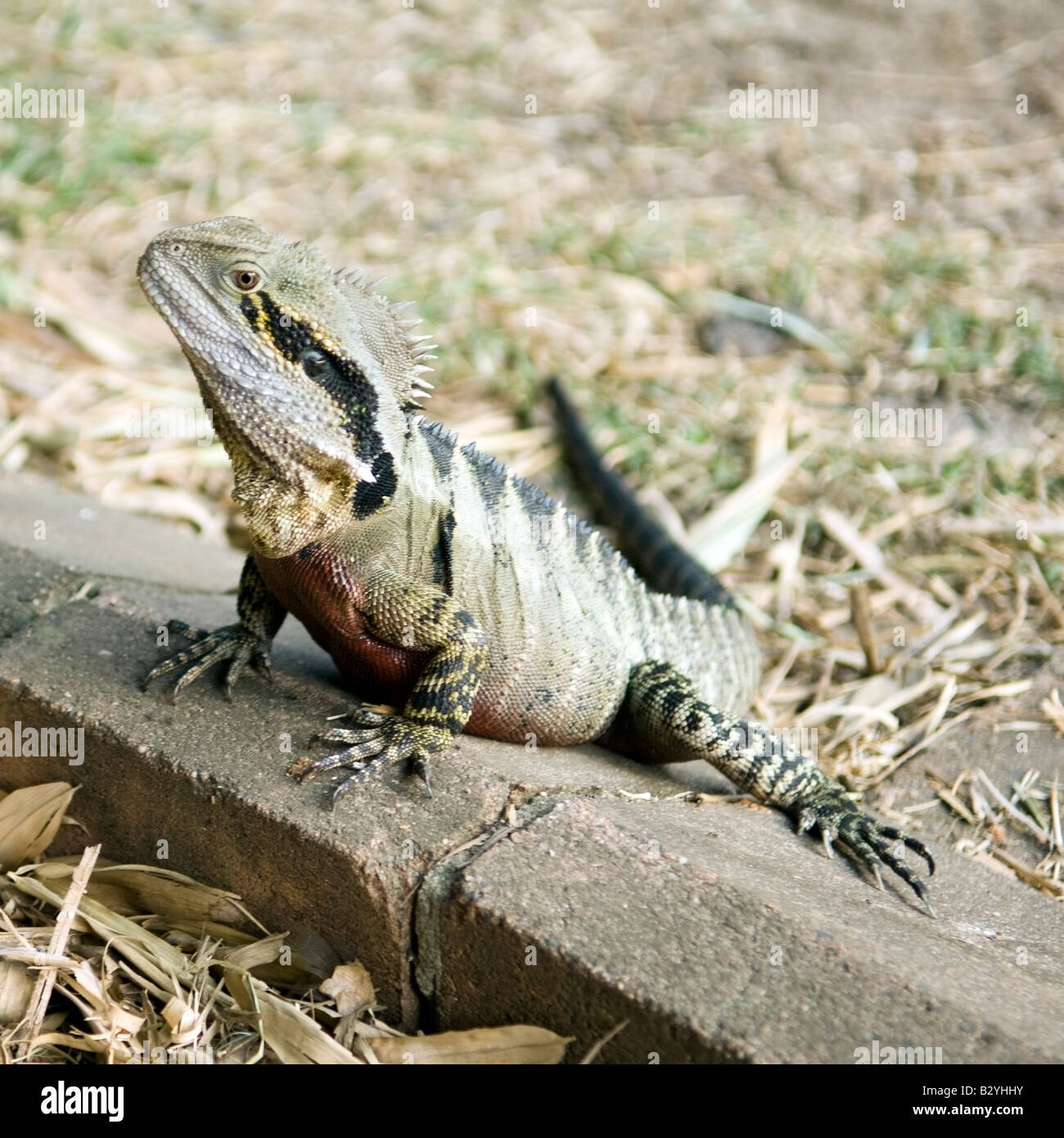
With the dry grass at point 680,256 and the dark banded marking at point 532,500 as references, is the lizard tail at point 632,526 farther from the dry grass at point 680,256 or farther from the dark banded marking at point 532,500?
the dark banded marking at point 532,500

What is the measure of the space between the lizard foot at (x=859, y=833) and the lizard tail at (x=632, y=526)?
1.34 m

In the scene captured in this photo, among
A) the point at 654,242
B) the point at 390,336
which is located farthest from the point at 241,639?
the point at 654,242

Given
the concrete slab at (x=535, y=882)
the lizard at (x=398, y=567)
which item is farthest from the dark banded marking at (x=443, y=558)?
the concrete slab at (x=535, y=882)

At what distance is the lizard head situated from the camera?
3830 millimetres

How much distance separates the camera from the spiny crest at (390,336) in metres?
4.08

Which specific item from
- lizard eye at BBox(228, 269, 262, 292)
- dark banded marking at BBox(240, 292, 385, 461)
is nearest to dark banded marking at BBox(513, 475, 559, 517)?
dark banded marking at BBox(240, 292, 385, 461)

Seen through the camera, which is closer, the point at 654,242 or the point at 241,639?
the point at 241,639

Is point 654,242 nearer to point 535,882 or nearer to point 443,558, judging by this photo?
point 443,558

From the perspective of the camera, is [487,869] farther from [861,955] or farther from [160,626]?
[160,626]

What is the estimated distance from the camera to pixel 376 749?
12.9ft

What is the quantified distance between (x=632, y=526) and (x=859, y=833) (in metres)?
2.74

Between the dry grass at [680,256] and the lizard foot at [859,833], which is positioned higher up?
the dry grass at [680,256]

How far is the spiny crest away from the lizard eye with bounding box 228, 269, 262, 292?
307 millimetres

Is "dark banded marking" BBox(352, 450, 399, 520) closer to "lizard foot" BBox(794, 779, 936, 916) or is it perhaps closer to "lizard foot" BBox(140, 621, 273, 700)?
A: "lizard foot" BBox(140, 621, 273, 700)
